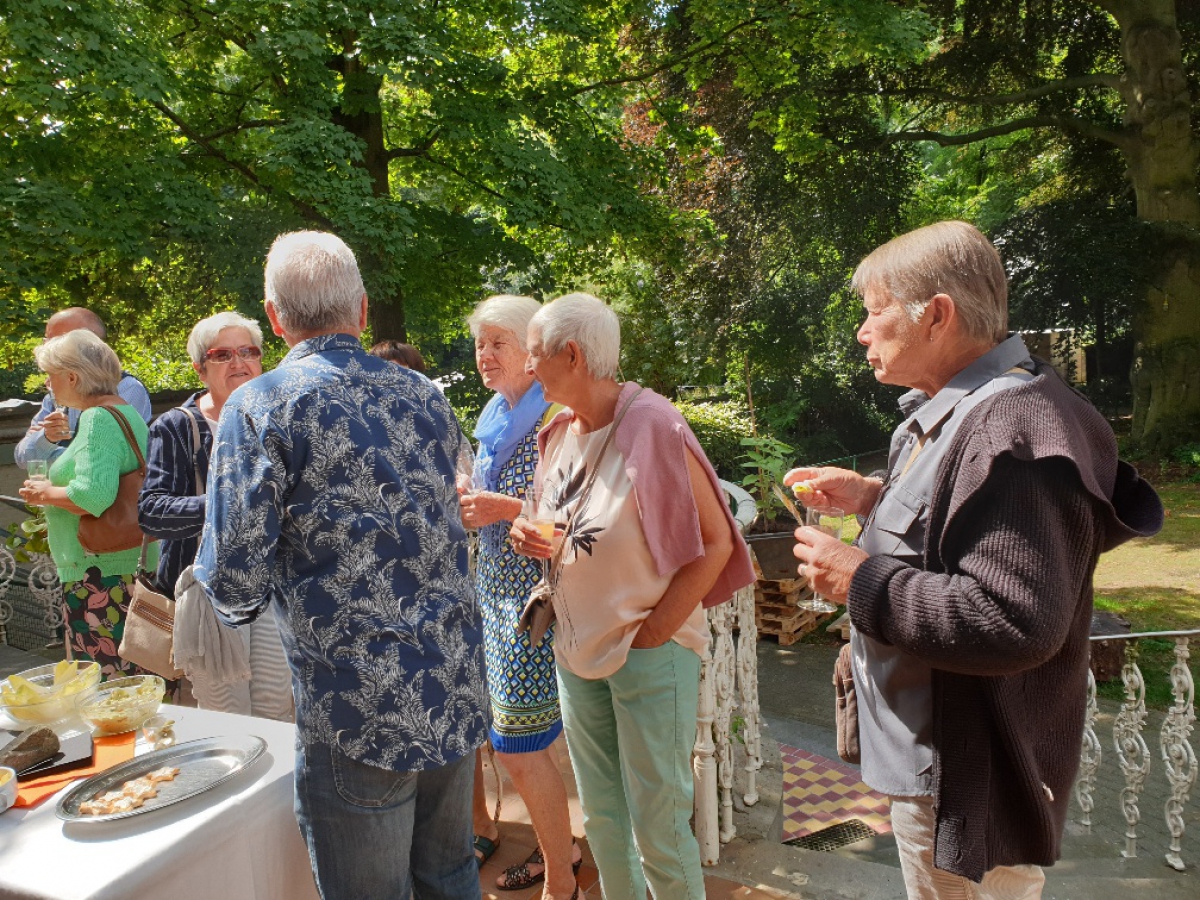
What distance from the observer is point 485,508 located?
2.22 metres

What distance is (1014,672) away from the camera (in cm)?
130

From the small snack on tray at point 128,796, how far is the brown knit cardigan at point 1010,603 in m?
1.38

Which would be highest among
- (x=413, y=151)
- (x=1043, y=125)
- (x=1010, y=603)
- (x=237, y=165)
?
(x=1043, y=125)

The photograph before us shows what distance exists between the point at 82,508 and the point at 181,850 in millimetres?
1820

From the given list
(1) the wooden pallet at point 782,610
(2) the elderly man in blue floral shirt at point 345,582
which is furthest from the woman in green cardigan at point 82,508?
(1) the wooden pallet at point 782,610

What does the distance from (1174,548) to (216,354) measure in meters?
9.59

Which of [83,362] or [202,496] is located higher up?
[83,362]

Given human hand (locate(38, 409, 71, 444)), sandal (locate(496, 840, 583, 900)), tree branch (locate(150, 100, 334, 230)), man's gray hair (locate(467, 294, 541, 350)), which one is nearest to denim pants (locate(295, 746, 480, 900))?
sandal (locate(496, 840, 583, 900))

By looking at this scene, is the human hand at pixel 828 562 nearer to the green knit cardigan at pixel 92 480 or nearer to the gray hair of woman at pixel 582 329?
the gray hair of woman at pixel 582 329

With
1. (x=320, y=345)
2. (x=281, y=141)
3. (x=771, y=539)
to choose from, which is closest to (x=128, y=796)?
(x=320, y=345)

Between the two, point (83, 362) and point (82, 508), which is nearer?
point (82, 508)

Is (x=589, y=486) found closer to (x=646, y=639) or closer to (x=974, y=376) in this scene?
(x=646, y=639)

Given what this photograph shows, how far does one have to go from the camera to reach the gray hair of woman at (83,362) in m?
2.94

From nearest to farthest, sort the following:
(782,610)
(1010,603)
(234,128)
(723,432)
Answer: (1010,603)
(782,610)
(234,128)
(723,432)
